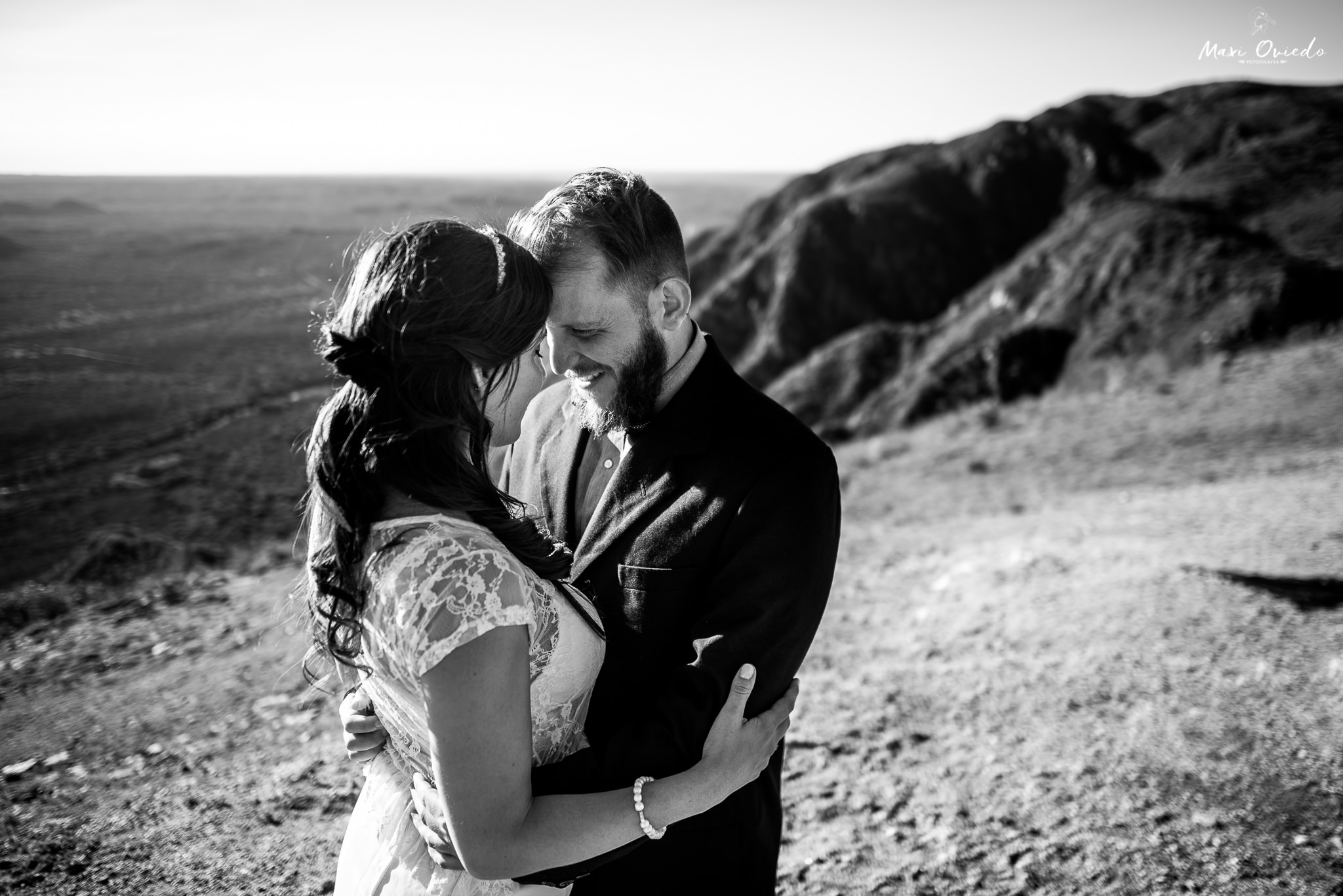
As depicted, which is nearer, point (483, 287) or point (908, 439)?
point (483, 287)

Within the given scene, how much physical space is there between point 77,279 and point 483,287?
15957 millimetres

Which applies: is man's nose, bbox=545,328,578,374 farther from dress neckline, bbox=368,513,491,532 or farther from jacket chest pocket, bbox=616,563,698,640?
dress neckline, bbox=368,513,491,532

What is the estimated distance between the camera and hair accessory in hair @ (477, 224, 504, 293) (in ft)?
5.85

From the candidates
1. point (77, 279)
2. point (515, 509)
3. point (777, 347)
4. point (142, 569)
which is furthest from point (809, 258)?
point (515, 509)

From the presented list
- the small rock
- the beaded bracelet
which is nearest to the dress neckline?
the beaded bracelet

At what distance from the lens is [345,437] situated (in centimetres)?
172

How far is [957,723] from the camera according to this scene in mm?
4789

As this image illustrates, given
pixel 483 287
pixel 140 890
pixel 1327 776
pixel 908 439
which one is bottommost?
pixel 908 439

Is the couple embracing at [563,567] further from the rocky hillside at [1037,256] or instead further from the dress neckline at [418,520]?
the rocky hillside at [1037,256]

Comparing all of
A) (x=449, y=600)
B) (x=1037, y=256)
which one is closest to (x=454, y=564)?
(x=449, y=600)

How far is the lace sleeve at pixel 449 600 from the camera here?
1582mm

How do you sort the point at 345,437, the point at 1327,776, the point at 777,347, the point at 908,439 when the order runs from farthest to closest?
1. the point at 777,347
2. the point at 908,439
3. the point at 1327,776
4. the point at 345,437

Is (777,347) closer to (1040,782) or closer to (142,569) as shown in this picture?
(142,569)

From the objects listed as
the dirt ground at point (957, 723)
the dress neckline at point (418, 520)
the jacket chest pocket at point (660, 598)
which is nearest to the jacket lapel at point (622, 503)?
the jacket chest pocket at point (660, 598)
